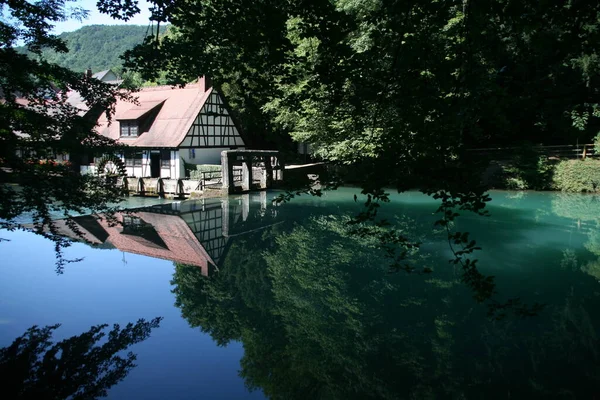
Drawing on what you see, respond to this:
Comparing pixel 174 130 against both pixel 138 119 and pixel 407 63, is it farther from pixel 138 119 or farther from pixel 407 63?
pixel 407 63

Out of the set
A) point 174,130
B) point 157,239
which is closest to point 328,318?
point 157,239

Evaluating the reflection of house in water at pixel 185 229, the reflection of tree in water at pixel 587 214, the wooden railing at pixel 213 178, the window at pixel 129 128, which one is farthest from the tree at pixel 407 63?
the window at pixel 129 128

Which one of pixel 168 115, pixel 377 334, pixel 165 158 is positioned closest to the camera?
pixel 377 334

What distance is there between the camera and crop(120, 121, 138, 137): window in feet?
85.3

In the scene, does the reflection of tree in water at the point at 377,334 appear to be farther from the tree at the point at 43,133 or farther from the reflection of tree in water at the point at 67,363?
the tree at the point at 43,133

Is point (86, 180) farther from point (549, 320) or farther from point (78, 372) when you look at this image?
point (549, 320)

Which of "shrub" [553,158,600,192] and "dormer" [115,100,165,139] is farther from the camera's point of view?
"dormer" [115,100,165,139]

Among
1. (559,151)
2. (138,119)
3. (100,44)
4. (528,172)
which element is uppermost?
(100,44)

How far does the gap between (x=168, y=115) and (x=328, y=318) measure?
67.8 feet

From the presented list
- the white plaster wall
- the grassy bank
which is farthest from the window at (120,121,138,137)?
the grassy bank

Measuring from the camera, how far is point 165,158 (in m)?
25.0

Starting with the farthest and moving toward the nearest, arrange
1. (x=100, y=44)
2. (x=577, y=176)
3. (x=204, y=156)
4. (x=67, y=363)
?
(x=100, y=44) → (x=204, y=156) → (x=577, y=176) → (x=67, y=363)

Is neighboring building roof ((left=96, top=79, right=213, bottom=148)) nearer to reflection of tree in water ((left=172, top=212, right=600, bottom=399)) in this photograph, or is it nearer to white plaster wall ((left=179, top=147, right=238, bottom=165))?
white plaster wall ((left=179, top=147, right=238, bottom=165))

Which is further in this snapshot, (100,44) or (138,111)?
(100,44)
